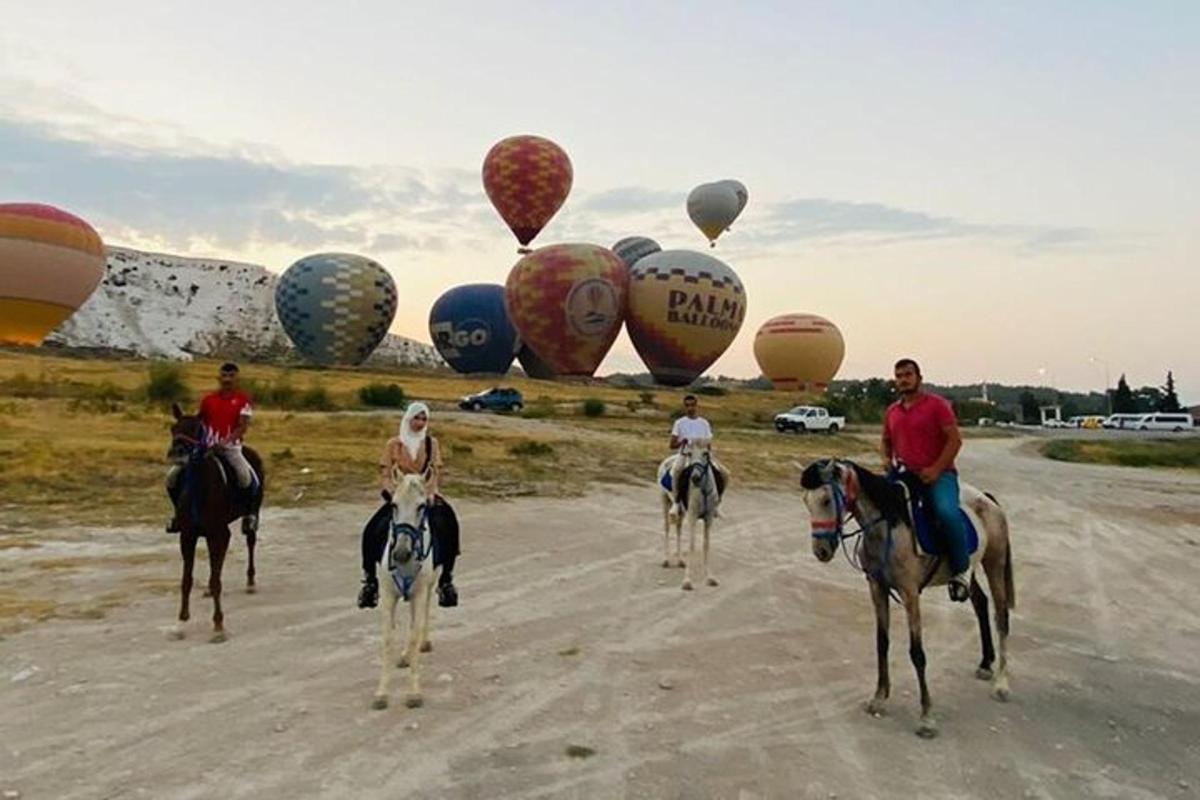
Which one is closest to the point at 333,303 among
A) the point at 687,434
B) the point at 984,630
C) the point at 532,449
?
the point at 532,449

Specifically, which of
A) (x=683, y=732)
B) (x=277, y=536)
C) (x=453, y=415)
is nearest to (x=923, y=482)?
(x=683, y=732)

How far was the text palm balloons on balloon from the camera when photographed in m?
71.2

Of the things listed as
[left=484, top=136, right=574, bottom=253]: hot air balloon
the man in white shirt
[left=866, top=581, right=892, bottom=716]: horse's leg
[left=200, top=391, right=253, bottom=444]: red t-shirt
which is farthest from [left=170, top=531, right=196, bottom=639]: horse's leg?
[left=484, top=136, right=574, bottom=253]: hot air balloon

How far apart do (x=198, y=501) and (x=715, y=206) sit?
6562 cm

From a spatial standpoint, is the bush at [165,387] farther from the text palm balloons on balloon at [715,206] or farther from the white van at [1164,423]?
the white van at [1164,423]

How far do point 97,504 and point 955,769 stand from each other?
17.7 m

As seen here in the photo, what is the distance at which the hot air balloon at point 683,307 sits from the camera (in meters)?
56.0

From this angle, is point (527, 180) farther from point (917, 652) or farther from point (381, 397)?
point (917, 652)

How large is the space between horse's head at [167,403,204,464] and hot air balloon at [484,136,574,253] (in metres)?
Answer: 53.7

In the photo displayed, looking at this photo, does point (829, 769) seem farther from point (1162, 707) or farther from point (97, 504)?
point (97, 504)

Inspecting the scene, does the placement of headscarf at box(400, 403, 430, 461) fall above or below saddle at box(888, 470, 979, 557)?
above

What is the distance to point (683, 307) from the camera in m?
56.1

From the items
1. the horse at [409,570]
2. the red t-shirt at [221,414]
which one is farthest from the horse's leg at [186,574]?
the horse at [409,570]

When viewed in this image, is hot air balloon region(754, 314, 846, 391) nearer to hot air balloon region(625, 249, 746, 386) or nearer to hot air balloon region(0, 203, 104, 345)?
hot air balloon region(625, 249, 746, 386)
